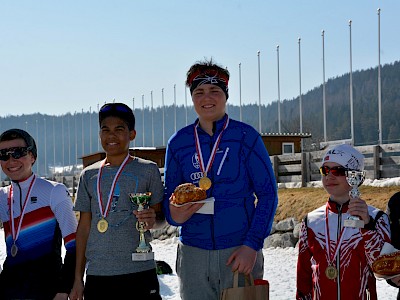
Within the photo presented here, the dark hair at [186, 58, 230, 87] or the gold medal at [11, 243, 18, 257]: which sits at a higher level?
the dark hair at [186, 58, 230, 87]

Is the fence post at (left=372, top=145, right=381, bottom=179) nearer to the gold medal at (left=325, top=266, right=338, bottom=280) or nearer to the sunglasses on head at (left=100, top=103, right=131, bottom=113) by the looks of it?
the gold medal at (left=325, top=266, right=338, bottom=280)

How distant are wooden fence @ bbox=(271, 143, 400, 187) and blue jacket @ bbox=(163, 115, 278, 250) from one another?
13.5m

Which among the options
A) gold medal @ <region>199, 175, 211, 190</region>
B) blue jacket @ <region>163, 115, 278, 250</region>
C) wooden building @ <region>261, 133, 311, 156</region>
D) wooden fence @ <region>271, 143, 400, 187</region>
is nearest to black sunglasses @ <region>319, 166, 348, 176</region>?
blue jacket @ <region>163, 115, 278, 250</region>

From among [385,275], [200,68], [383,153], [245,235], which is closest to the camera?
[385,275]

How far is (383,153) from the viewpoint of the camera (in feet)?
57.5

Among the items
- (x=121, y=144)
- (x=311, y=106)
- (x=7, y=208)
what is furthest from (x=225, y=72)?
(x=311, y=106)

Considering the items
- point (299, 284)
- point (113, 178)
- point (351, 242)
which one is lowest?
point (299, 284)

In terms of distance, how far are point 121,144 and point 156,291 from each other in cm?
105

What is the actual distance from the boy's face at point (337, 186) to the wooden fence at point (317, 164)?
1299 cm

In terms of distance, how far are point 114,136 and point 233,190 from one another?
0.95 metres

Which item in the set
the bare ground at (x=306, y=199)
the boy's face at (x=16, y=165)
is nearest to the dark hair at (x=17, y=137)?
the boy's face at (x=16, y=165)

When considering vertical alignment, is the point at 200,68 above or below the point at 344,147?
above

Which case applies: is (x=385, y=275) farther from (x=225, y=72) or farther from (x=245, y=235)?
(x=225, y=72)

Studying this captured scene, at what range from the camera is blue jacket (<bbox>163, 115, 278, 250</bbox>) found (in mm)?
4070
